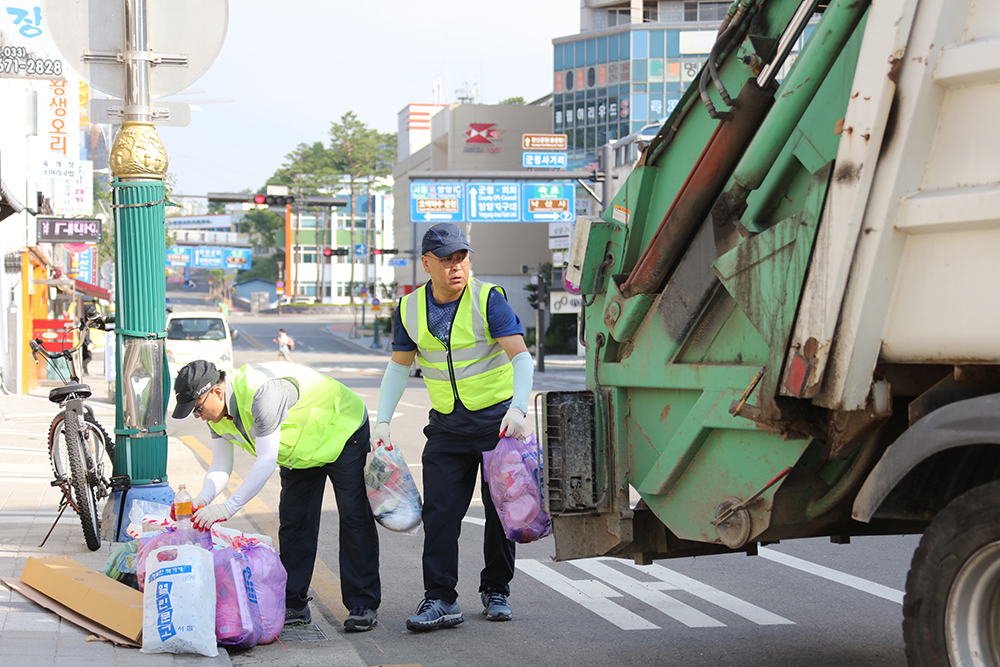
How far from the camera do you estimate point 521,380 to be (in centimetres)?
489

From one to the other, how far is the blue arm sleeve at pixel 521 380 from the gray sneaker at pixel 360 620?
3.90 feet

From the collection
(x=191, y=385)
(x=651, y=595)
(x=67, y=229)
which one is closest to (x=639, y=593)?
(x=651, y=595)

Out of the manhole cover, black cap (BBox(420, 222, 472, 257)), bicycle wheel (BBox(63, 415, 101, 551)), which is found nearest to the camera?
the manhole cover

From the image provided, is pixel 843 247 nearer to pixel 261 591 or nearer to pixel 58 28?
pixel 261 591

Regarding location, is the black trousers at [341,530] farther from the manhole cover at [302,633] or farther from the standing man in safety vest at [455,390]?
the standing man in safety vest at [455,390]

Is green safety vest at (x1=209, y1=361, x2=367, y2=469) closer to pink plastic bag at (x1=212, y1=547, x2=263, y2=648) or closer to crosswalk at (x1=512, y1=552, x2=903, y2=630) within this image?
pink plastic bag at (x1=212, y1=547, x2=263, y2=648)

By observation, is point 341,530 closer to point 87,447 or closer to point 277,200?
point 87,447

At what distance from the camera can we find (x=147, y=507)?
20.8ft

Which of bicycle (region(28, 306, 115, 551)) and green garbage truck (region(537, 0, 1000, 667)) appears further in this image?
bicycle (region(28, 306, 115, 551))

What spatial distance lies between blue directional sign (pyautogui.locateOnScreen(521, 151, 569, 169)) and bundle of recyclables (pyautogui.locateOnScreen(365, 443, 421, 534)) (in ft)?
98.4

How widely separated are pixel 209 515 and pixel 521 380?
149 cm

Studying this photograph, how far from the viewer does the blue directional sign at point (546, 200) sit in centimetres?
3228

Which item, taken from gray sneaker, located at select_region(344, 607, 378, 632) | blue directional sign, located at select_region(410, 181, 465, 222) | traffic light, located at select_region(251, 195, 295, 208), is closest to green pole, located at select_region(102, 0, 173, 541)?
gray sneaker, located at select_region(344, 607, 378, 632)

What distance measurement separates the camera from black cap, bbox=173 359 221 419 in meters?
4.32
